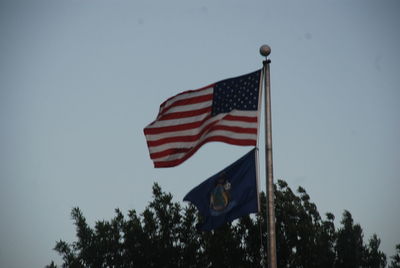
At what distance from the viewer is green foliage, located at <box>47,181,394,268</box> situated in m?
27.2

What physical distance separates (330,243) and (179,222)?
10.7 m

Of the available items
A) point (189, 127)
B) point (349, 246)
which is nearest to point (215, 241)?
point (349, 246)

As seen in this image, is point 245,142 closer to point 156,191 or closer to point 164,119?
point 164,119

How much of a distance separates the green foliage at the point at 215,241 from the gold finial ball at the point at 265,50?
1881 cm

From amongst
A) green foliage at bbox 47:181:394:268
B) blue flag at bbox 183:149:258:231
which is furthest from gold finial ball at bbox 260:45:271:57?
green foliage at bbox 47:181:394:268

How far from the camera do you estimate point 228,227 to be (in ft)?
91.0

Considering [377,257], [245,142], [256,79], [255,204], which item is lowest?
[377,257]

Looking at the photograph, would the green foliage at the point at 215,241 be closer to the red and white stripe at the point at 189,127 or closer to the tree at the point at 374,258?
the tree at the point at 374,258

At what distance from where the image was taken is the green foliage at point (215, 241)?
27.2m

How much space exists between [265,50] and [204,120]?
2438 millimetres

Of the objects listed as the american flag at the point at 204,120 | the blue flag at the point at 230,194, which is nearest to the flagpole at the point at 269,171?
the american flag at the point at 204,120

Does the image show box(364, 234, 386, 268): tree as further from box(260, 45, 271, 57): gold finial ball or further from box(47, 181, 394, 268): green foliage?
box(260, 45, 271, 57): gold finial ball

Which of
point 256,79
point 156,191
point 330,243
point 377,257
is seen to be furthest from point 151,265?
point 256,79

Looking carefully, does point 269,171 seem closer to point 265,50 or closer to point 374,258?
point 265,50
